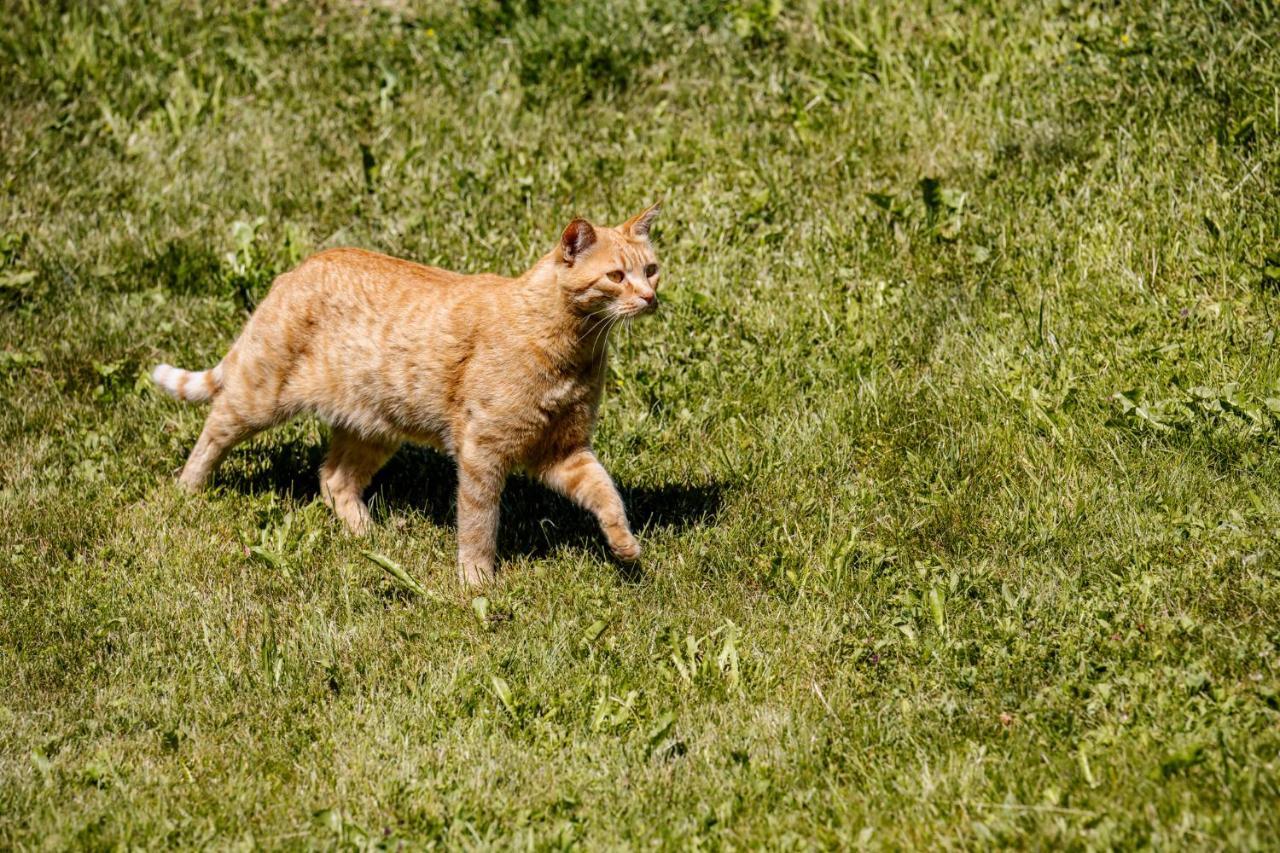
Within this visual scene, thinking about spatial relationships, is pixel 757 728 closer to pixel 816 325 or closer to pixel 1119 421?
pixel 1119 421

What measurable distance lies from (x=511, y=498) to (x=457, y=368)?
0.87 m

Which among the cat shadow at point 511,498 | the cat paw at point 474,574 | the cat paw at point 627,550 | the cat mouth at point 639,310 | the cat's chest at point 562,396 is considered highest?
the cat mouth at point 639,310

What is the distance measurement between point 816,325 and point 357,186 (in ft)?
10.5

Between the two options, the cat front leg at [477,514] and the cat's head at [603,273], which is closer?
the cat's head at [603,273]

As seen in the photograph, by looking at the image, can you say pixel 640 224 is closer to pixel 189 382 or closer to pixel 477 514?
pixel 477 514

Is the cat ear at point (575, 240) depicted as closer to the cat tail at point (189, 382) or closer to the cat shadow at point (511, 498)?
the cat shadow at point (511, 498)

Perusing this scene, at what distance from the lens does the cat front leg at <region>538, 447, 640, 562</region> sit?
532cm

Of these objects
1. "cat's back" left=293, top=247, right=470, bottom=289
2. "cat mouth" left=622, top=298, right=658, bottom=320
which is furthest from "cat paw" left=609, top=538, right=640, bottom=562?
"cat's back" left=293, top=247, right=470, bottom=289

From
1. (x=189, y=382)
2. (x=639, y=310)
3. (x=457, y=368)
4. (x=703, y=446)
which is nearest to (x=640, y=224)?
(x=639, y=310)

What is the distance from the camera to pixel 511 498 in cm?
620

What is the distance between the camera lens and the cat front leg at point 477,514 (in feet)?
17.9

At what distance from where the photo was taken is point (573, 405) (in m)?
5.54

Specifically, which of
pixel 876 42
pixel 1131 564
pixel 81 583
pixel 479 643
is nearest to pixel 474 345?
pixel 479 643

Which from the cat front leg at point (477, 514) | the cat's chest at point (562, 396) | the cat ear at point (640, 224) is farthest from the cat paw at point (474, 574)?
the cat ear at point (640, 224)
